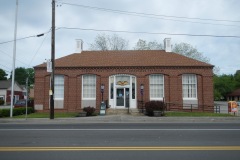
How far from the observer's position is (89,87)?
28.1 metres

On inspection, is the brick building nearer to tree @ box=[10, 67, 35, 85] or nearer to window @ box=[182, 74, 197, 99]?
window @ box=[182, 74, 197, 99]

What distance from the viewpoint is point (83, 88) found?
28.1m

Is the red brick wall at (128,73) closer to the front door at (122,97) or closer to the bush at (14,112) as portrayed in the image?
the front door at (122,97)

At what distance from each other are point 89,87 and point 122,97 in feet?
12.4

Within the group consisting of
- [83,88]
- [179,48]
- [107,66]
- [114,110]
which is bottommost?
[114,110]

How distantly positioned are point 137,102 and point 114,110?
2902mm

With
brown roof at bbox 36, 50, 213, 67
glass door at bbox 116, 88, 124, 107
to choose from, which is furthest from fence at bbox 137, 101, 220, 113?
brown roof at bbox 36, 50, 213, 67

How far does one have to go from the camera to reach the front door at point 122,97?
90.8ft

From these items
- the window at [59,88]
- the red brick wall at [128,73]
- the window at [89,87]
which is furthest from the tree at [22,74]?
the window at [89,87]

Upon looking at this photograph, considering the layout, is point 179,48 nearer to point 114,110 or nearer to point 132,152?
point 114,110

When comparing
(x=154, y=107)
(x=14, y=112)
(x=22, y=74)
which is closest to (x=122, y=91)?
(x=154, y=107)

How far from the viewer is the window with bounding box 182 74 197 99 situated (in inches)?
1083

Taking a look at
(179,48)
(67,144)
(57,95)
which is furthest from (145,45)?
(67,144)

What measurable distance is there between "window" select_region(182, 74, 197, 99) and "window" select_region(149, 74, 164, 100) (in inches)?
93.1
